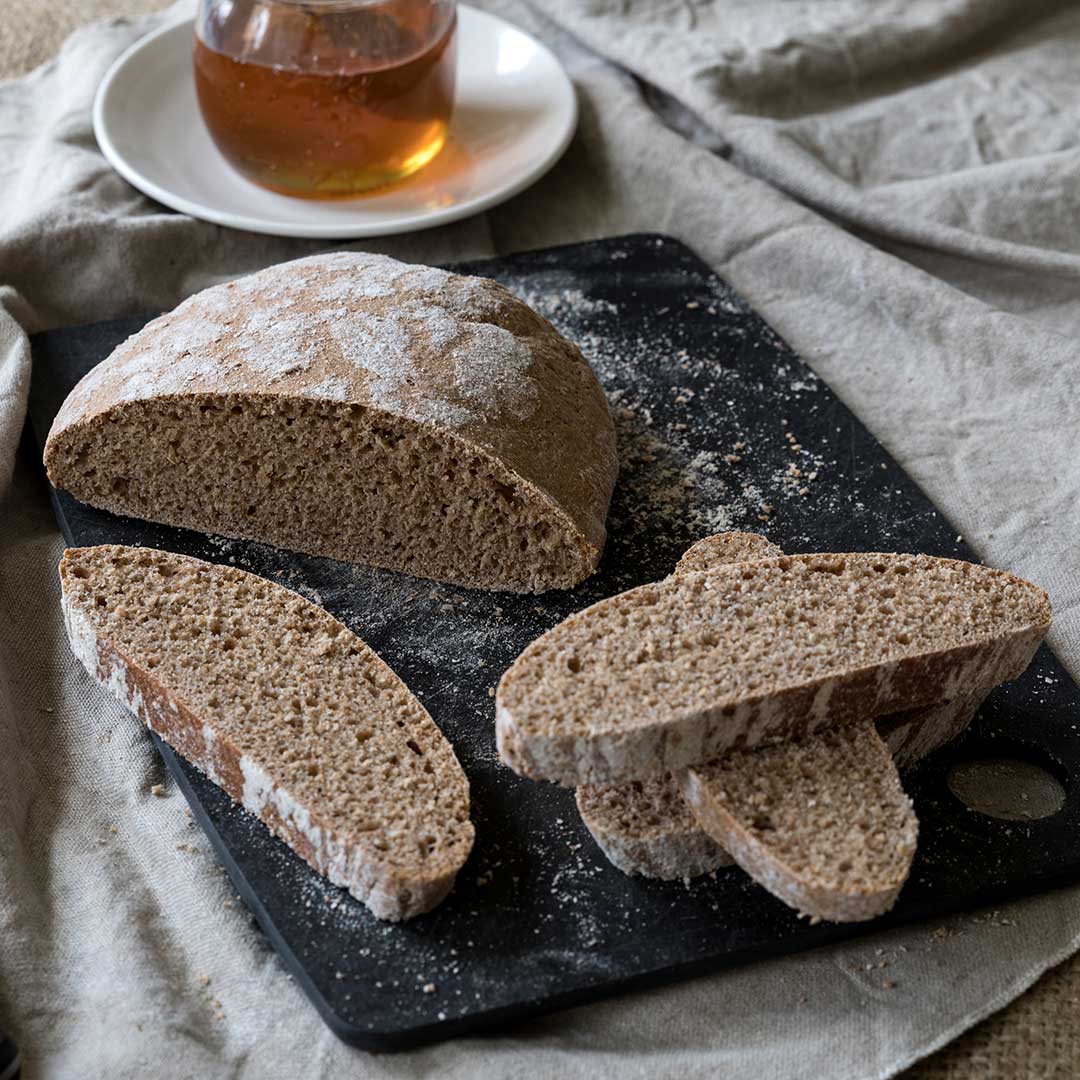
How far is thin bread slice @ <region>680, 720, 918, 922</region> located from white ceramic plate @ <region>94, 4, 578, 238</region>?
82.8 inches

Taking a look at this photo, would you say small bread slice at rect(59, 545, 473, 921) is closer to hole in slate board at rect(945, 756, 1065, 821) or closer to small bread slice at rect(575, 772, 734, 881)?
small bread slice at rect(575, 772, 734, 881)

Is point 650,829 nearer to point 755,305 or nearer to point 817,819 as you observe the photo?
point 817,819

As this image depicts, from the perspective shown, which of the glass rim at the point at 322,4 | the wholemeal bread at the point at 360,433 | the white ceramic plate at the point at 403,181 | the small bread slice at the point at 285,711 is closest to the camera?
the small bread slice at the point at 285,711

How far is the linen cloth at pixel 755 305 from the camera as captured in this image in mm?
2221

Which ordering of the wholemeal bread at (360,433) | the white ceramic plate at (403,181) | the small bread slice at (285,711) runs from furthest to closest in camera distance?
the white ceramic plate at (403,181), the wholemeal bread at (360,433), the small bread slice at (285,711)

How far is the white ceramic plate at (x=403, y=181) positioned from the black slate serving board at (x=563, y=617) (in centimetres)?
33

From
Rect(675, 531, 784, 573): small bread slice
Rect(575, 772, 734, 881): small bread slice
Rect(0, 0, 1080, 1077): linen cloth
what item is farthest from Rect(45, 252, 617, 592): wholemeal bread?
Rect(575, 772, 734, 881): small bread slice

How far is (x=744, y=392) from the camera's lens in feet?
11.5

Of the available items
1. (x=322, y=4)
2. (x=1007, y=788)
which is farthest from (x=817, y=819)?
(x=322, y=4)

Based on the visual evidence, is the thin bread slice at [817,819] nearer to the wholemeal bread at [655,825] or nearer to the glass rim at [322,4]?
the wholemeal bread at [655,825]

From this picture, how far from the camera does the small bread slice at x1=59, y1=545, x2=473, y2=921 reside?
2289 millimetres

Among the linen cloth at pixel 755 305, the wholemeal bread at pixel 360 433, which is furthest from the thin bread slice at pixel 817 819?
the wholemeal bread at pixel 360 433

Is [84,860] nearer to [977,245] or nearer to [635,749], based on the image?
[635,749]

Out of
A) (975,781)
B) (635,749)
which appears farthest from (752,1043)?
(975,781)
